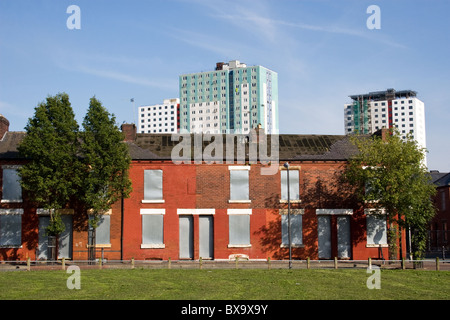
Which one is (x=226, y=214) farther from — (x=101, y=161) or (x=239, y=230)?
(x=101, y=161)

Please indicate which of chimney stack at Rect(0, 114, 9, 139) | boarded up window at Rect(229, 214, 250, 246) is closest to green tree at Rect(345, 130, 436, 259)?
boarded up window at Rect(229, 214, 250, 246)

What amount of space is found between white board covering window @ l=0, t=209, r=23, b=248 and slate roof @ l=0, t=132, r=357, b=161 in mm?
3947

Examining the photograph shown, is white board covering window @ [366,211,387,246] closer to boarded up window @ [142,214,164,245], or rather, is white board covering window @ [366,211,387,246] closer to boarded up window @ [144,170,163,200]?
boarded up window @ [142,214,164,245]

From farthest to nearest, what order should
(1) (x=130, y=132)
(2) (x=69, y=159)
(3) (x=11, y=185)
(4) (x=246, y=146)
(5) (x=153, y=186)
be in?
(1) (x=130, y=132) → (4) (x=246, y=146) → (5) (x=153, y=186) → (3) (x=11, y=185) → (2) (x=69, y=159)

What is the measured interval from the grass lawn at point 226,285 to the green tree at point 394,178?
6401 millimetres

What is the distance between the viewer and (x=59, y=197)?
1399 inches

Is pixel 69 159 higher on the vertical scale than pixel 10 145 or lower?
lower

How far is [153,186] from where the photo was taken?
38.3 m

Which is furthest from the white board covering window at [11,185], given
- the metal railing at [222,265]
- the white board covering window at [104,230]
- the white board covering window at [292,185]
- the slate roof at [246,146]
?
the white board covering window at [292,185]

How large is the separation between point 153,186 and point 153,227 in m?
2.82

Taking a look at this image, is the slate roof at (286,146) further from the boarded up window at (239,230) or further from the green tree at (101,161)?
the boarded up window at (239,230)

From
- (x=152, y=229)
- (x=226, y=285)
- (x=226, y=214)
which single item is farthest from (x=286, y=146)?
(x=226, y=285)

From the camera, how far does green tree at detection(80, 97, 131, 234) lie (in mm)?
34812
